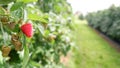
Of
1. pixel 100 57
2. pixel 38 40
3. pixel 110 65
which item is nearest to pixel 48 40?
pixel 38 40

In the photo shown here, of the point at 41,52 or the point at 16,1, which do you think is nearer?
the point at 16,1

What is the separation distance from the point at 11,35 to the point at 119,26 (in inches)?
441

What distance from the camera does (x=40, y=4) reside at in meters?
3.20

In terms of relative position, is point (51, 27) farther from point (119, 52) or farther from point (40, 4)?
point (119, 52)

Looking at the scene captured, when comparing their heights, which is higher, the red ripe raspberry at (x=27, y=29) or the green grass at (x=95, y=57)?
the red ripe raspberry at (x=27, y=29)

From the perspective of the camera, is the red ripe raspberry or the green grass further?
the green grass

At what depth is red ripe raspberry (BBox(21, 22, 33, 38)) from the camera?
1.04 meters

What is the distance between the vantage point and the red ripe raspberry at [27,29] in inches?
41.1

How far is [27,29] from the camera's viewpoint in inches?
41.7

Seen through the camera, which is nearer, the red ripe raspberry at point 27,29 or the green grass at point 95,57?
the red ripe raspberry at point 27,29

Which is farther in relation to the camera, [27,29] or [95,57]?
[95,57]

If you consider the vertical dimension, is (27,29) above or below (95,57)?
above

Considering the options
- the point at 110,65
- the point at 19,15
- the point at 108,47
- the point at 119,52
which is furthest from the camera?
the point at 108,47

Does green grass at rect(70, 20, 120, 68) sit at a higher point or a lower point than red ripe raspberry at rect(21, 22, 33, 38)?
lower
